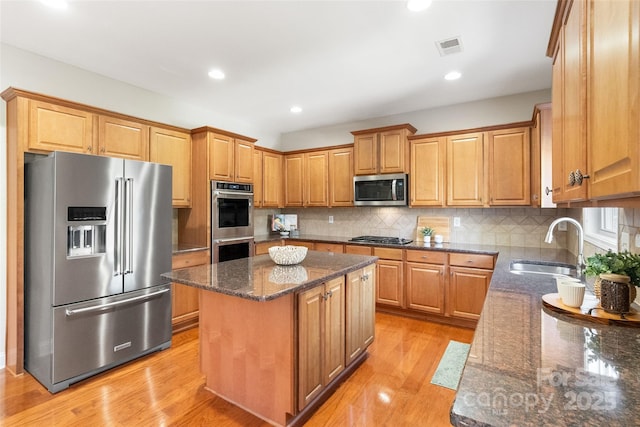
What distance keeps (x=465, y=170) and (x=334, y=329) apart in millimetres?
2568

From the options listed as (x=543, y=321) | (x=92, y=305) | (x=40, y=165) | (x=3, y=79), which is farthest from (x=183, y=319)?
(x=543, y=321)

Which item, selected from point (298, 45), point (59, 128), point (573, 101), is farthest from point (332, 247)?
point (573, 101)

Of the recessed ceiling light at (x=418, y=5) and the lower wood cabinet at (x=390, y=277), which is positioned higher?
the recessed ceiling light at (x=418, y=5)

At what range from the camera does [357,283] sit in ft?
8.38

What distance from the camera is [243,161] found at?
4102 millimetres

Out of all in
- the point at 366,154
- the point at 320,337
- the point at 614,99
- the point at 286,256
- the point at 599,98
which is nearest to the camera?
the point at 614,99

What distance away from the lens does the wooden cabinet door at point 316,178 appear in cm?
478

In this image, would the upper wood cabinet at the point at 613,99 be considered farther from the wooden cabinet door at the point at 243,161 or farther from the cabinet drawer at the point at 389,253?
the wooden cabinet door at the point at 243,161

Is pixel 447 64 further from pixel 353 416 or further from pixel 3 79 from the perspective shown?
pixel 3 79

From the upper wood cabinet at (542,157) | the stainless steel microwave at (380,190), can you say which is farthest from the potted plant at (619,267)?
the stainless steel microwave at (380,190)

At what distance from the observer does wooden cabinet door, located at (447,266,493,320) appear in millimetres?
3312

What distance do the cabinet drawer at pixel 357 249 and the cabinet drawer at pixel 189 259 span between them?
1.76 meters

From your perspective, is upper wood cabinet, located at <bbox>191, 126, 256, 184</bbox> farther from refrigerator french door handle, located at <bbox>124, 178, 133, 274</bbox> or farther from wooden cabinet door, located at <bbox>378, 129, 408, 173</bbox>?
wooden cabinet door, located at <bbox>378, 129, 408, 173</bbox>

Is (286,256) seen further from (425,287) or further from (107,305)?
(425,287)
